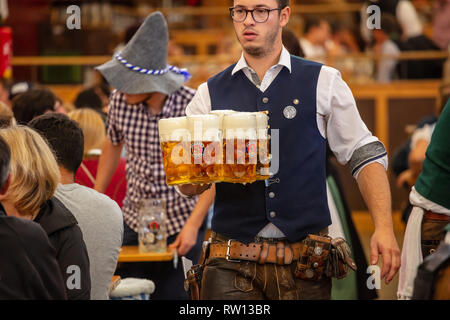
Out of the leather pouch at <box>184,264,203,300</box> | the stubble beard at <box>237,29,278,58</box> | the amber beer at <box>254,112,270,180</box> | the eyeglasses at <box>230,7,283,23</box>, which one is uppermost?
the eyeglasses at <box>230,7,283,23</box>

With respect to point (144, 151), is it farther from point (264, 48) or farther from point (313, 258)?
point (313, 258)

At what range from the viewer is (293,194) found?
271 centimetres

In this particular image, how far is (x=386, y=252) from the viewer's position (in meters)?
2.58

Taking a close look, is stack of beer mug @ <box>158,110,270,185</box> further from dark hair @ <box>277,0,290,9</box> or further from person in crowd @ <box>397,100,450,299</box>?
person in crowd @ <box>397,100,450,299</box>

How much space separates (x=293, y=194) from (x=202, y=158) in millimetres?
408

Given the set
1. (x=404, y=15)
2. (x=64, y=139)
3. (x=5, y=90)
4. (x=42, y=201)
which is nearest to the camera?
(x=42, y=201)

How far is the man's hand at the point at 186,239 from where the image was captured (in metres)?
3.92

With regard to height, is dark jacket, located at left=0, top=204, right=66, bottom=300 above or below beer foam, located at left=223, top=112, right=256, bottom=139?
below

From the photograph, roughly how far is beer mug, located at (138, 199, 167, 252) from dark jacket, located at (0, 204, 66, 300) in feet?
6.33

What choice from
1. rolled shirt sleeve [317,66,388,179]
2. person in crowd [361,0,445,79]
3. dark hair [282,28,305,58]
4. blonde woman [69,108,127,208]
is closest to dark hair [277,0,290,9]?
rolled shirt sleeve [317,66,388,179]

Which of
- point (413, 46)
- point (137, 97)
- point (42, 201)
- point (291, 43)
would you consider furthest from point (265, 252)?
point (413, 46)

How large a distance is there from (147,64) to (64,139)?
53.4 inches

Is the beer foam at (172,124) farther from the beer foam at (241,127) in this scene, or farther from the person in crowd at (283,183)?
the person in crowd at (283,183)

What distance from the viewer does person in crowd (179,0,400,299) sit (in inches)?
106
